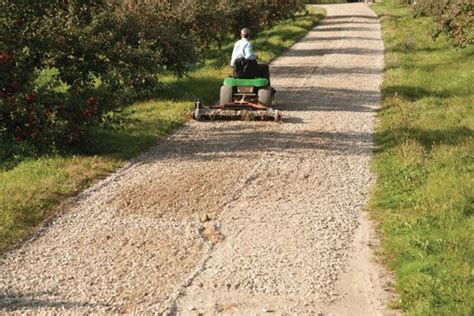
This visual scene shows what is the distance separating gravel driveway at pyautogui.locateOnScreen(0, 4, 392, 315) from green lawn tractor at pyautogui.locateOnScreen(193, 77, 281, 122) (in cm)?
69

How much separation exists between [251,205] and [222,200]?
430 millimetres

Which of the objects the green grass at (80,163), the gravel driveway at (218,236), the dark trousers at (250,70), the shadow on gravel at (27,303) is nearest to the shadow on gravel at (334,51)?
the green grass at (80,163)

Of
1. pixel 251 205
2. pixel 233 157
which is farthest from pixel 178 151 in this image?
pixel 251 205

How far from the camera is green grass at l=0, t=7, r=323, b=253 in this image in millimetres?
8273

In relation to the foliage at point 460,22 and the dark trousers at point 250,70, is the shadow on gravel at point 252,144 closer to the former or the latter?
the dark trousers at point 250,70

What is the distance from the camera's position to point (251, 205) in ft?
29.3

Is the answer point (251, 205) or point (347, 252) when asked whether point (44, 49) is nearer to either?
point (251, 205)

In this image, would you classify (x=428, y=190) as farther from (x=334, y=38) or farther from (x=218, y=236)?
(x=334, y=38)

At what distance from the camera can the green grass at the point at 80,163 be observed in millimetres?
8273

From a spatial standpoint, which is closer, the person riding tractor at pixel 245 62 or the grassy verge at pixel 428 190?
the grassy verge at pixel 428 190

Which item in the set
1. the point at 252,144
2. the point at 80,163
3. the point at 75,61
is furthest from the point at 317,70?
the point at 80,163

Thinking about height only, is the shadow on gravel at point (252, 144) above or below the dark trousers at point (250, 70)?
below

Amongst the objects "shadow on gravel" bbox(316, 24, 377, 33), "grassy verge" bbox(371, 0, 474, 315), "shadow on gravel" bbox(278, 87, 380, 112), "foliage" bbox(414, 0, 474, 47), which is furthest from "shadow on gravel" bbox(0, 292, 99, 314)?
"shadow on gravel" bbox(316, 24, 377, 33)

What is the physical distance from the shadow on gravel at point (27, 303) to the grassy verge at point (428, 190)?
2.99 meters
